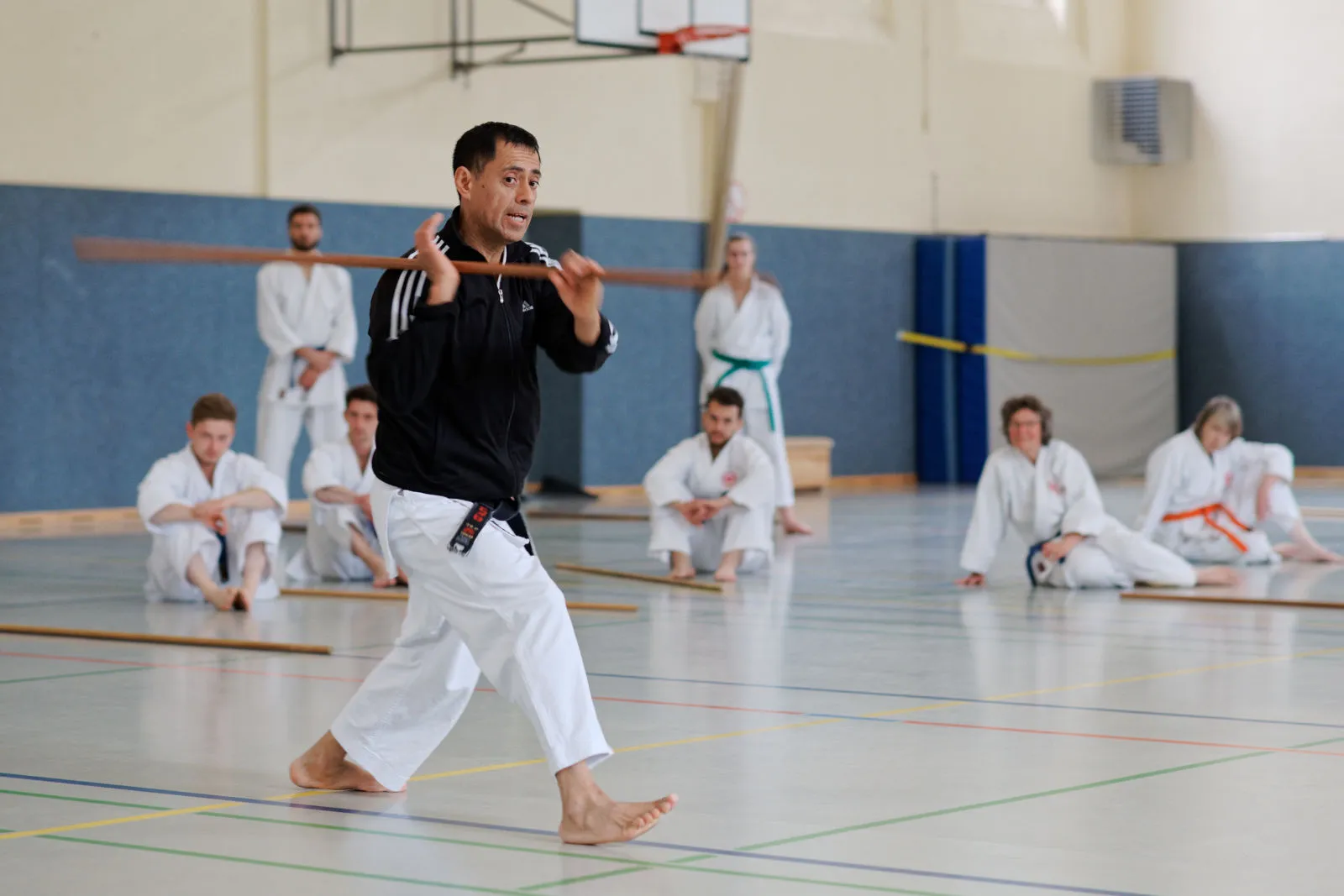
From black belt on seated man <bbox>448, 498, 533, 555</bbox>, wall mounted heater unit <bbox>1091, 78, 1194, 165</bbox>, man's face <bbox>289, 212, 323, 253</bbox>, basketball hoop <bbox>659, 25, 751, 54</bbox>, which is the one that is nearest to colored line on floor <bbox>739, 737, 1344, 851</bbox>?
black belt on seated man <bbox>448, 498, 533, 555</bbox>

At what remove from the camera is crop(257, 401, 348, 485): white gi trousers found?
1147 centimetres

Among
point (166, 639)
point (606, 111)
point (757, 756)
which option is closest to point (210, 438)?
point (166, 639)

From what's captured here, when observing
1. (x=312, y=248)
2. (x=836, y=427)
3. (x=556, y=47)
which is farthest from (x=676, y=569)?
(x=836, y=427)

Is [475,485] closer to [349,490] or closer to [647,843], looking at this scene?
[647,843]

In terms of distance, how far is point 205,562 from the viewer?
7.86 m

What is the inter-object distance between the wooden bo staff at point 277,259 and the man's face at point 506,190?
108mm

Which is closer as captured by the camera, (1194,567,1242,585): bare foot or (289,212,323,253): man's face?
(1194,567,1242,585): bare foot

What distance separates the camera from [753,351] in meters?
12.0

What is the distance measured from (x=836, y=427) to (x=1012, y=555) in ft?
21.2

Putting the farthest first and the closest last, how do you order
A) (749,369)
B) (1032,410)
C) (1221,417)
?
(749,369)
(1221,417)
(1032,410)

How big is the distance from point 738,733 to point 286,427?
7.03 meters

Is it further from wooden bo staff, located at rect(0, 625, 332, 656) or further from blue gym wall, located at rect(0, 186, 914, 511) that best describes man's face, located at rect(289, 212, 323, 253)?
wooden bo staff, located at rect(0, 625, 332, 656)

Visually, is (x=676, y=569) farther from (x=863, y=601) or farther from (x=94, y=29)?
(x=94, y=29)

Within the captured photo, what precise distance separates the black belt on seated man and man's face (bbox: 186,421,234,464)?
3964 millimetres
